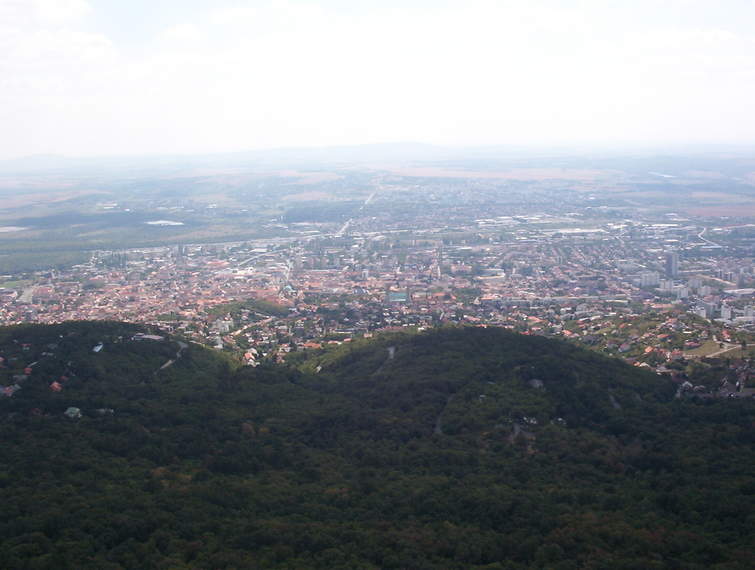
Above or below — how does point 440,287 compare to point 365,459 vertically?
below

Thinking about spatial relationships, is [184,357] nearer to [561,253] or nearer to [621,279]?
[621,279]

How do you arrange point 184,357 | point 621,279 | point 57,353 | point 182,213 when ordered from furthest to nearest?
point 182,213, point 621,279, point 184,357, point 57,353

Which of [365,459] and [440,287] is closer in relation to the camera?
[365,459]

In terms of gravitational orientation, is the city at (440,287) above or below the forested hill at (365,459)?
below

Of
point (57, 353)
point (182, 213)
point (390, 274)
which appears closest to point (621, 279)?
point (390, 274)

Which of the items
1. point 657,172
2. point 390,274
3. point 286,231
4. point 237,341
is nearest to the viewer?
point 237,341

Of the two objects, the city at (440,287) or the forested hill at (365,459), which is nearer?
the forested hill at (365,459)

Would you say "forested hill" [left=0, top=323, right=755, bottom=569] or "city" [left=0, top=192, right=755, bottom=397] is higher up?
"forested hill" [left=0, top=323, right=755, bottom=569]

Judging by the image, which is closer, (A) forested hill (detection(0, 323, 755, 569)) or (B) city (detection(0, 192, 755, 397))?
(A) forested hill (detection(0, 323, 755, 569))
